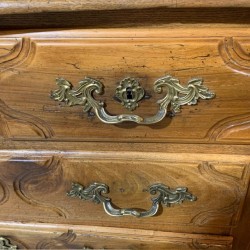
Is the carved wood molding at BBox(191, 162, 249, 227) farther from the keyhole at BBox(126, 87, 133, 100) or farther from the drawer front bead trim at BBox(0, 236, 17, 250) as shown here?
the drawer front bead trim at BBox(0, 236, 17, 250)

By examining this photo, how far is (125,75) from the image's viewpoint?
1.46 ft

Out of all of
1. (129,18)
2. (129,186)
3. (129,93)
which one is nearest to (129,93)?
(129,93)

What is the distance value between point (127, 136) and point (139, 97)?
86 millimetres

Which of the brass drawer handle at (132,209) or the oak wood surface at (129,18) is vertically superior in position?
the oak wood surface at (129,18)

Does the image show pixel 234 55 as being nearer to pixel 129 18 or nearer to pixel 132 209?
pixel 129 18

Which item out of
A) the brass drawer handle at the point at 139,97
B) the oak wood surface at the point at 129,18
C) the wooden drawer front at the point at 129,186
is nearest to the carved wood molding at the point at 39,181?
the wooden drawer front at the point at 129,186

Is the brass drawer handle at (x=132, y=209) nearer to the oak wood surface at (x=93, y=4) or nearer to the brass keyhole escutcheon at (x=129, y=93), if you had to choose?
the brass keyhole escutcheon at (x=129, y=93)

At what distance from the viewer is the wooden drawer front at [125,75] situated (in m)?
0.41

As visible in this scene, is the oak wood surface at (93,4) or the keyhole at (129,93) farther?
the keyhole at (129,93)

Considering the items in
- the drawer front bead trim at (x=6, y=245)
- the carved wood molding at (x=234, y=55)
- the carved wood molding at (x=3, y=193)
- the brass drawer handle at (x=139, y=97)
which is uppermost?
the carved wood molding at (x=234, y=55)

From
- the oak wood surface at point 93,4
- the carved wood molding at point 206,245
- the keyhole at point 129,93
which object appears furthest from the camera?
the carved wood molding at point 206,245

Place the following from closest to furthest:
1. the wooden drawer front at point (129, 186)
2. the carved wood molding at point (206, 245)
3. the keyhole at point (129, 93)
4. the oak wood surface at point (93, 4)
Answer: the oak wood surface at point (93, 4) → the keyhole at point (129, 93) → the wooden drawer front at point (129, 186) → the carved wood molding at point (206, 245)

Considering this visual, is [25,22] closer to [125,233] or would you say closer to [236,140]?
[236,140]

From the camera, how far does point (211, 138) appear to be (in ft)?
1.69
